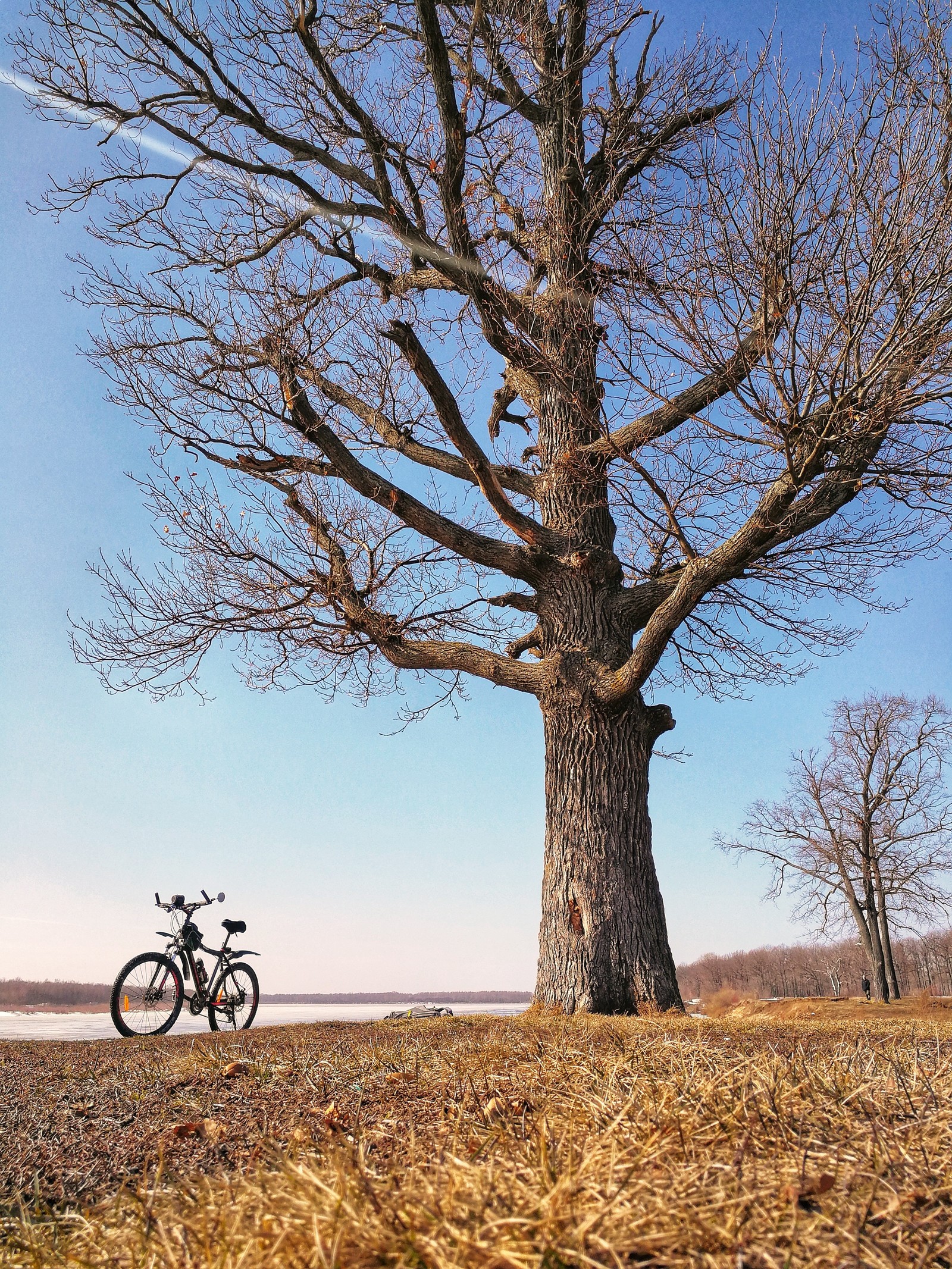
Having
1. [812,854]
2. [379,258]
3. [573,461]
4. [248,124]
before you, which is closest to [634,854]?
[573,461]

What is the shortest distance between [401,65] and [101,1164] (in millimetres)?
9696

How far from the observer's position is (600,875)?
7.16 m

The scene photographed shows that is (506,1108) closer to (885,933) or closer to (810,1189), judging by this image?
(810,1189)

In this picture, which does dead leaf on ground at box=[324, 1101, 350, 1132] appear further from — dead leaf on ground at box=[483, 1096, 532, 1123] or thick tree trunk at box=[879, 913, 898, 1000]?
thick tree trunk at box=[879, 913, 898, 1000]

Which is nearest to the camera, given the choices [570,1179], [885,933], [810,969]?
[570,1179]

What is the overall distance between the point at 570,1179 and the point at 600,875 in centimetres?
613

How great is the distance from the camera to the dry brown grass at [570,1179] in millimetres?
1085

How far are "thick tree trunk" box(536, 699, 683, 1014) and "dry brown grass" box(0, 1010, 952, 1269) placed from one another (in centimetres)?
453

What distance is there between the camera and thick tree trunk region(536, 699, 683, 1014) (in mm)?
6867

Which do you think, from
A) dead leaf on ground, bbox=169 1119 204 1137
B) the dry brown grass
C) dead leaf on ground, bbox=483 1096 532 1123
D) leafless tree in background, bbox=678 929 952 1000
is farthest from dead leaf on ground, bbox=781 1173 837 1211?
leafless tree in background, bbox=678 929 952 1000

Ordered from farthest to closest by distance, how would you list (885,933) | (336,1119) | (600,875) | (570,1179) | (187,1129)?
(885,933) → (600,875) → (187,1129) → (336,1119) → (570,1179)

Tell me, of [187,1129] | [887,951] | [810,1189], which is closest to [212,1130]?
[187,1129]

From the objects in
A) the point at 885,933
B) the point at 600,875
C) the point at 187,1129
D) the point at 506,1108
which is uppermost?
the point at 885,933

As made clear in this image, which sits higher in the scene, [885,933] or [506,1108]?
[885,933]
